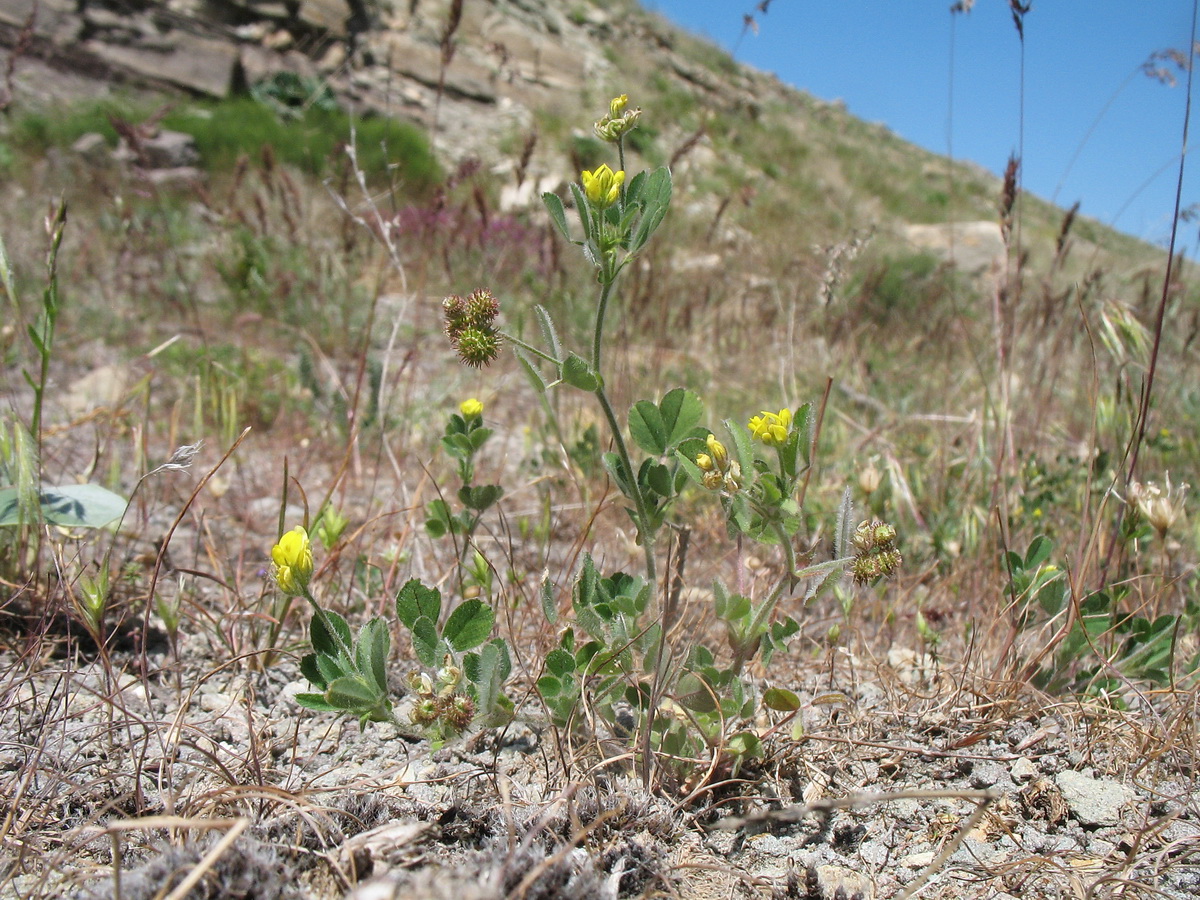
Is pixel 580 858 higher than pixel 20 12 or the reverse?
the reverse

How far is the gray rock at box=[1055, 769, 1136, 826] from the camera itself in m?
1.06

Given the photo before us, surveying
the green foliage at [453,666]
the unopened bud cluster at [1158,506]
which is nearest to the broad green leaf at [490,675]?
the green foliage at [453,666]

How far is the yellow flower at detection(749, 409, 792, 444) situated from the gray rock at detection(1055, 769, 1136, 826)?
28.9 inches

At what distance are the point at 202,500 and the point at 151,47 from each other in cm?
996

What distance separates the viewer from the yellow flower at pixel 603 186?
2.84 ft

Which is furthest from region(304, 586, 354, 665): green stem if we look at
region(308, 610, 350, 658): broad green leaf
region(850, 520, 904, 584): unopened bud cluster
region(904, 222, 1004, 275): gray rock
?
region(904, 222, 1004, 275): gray rock

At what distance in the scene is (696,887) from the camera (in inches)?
36.7

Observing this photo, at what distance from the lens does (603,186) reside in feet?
2.87

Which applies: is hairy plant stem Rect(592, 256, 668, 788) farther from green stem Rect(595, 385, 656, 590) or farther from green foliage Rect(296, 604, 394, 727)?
green foliage Rect(296, 604, 394, 727)

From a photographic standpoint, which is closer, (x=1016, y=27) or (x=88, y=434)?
(x=1016, y=27)

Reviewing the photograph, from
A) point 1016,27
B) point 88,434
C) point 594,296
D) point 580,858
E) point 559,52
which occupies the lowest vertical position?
point 88,434

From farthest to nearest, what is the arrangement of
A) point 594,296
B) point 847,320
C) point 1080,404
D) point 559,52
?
point 559,52, point 594,296, point 1080,404, point 847,320

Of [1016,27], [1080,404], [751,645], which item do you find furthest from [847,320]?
[751,645]

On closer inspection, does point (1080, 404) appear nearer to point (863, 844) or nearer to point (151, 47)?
point (863, 844)
